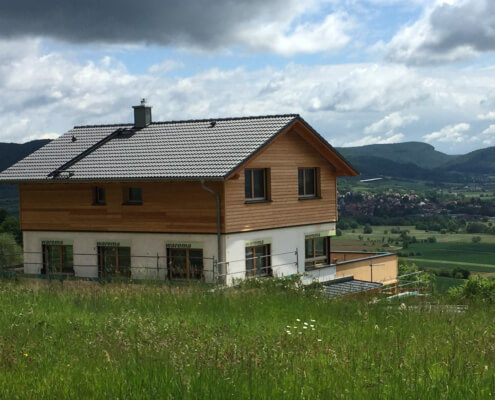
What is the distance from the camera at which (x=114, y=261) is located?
96.6ft

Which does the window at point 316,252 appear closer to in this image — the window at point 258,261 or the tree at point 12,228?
the window at point 258,261

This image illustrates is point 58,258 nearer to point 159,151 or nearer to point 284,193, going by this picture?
point 159,151

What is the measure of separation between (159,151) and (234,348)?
20.5 meters

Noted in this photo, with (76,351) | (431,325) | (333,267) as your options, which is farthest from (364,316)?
(333,267)

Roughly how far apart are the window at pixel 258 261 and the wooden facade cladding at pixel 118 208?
7.43 ft

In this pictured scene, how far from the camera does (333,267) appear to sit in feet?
108

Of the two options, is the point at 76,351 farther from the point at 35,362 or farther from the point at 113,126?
the point at 113,126

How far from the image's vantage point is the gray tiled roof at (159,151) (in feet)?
91.0

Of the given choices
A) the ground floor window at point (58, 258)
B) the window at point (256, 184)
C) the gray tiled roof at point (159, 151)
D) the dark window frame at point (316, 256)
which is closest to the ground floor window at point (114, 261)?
the ground floor window at point (58, 258)

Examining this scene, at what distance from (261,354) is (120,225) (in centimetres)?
2000

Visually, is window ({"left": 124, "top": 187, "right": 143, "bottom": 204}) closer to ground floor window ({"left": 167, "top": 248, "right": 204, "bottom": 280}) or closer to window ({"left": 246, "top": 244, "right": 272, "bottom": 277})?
ground floor window ({"left": 167, "top": 248, "right": 204, "bottom": 280})

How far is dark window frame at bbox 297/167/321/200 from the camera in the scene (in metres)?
31.8

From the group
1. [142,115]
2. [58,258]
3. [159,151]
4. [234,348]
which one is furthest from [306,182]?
[234,348]

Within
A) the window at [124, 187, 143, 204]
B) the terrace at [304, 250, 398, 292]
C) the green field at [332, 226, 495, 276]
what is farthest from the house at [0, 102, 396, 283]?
the green field at [332, 226, 495, 276]
